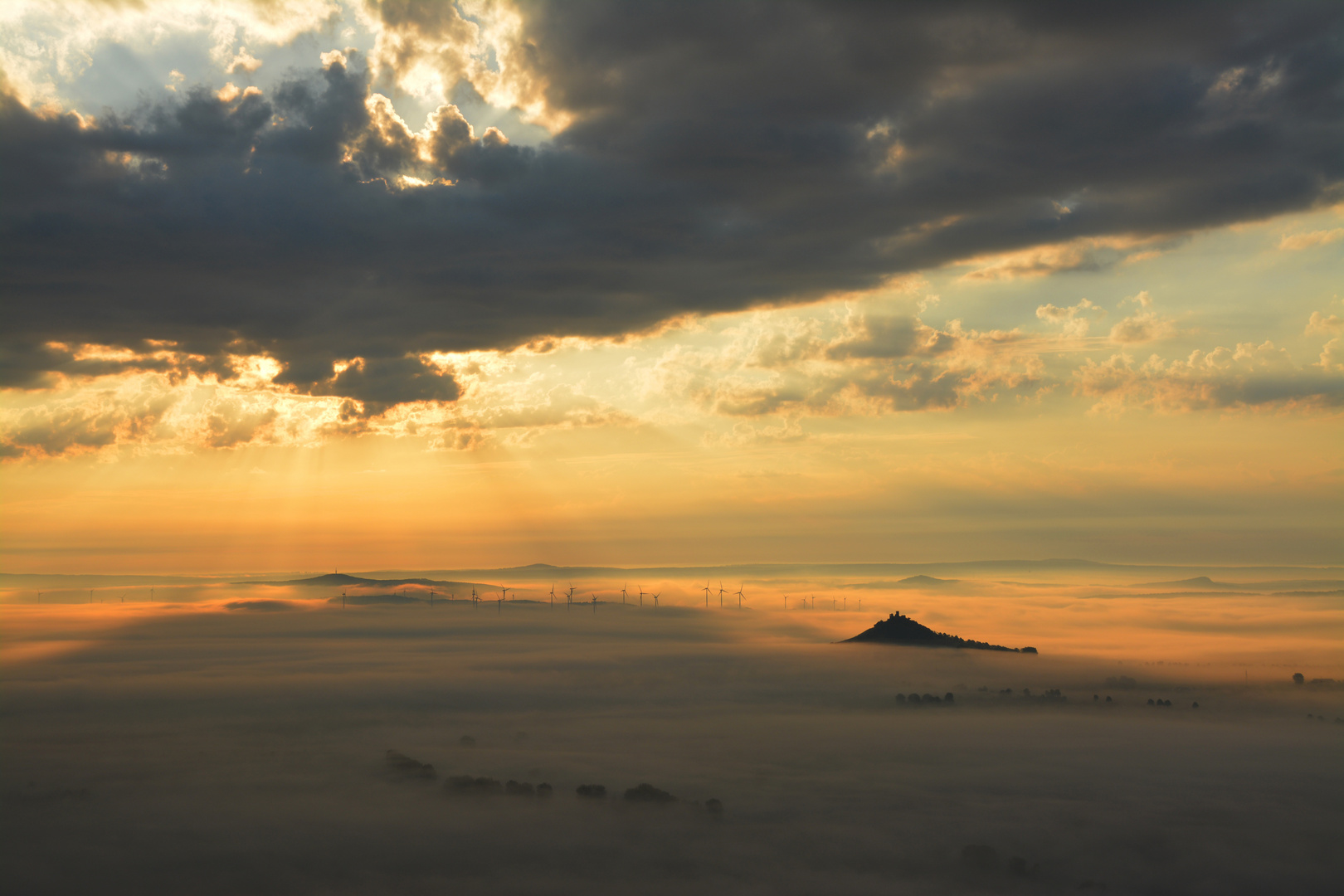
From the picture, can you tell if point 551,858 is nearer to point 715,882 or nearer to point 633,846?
point 633,846

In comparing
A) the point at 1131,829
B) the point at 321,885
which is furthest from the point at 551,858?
the point at 1131,829

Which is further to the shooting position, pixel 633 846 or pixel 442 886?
pixel 633 846

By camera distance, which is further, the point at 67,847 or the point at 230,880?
the point at 67,847

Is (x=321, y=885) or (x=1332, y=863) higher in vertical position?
(x=1332, y=863)

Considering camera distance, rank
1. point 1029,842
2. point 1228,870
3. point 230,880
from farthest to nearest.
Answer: point 1029,842 < point 1228,870 < point 230,880

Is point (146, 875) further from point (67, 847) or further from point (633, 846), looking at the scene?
point (633, 846)

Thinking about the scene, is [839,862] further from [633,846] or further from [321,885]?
[321,885]

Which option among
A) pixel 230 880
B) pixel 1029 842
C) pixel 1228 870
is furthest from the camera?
pixel 1029 842

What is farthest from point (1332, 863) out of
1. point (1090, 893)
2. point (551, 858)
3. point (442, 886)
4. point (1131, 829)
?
point (442, 886)
